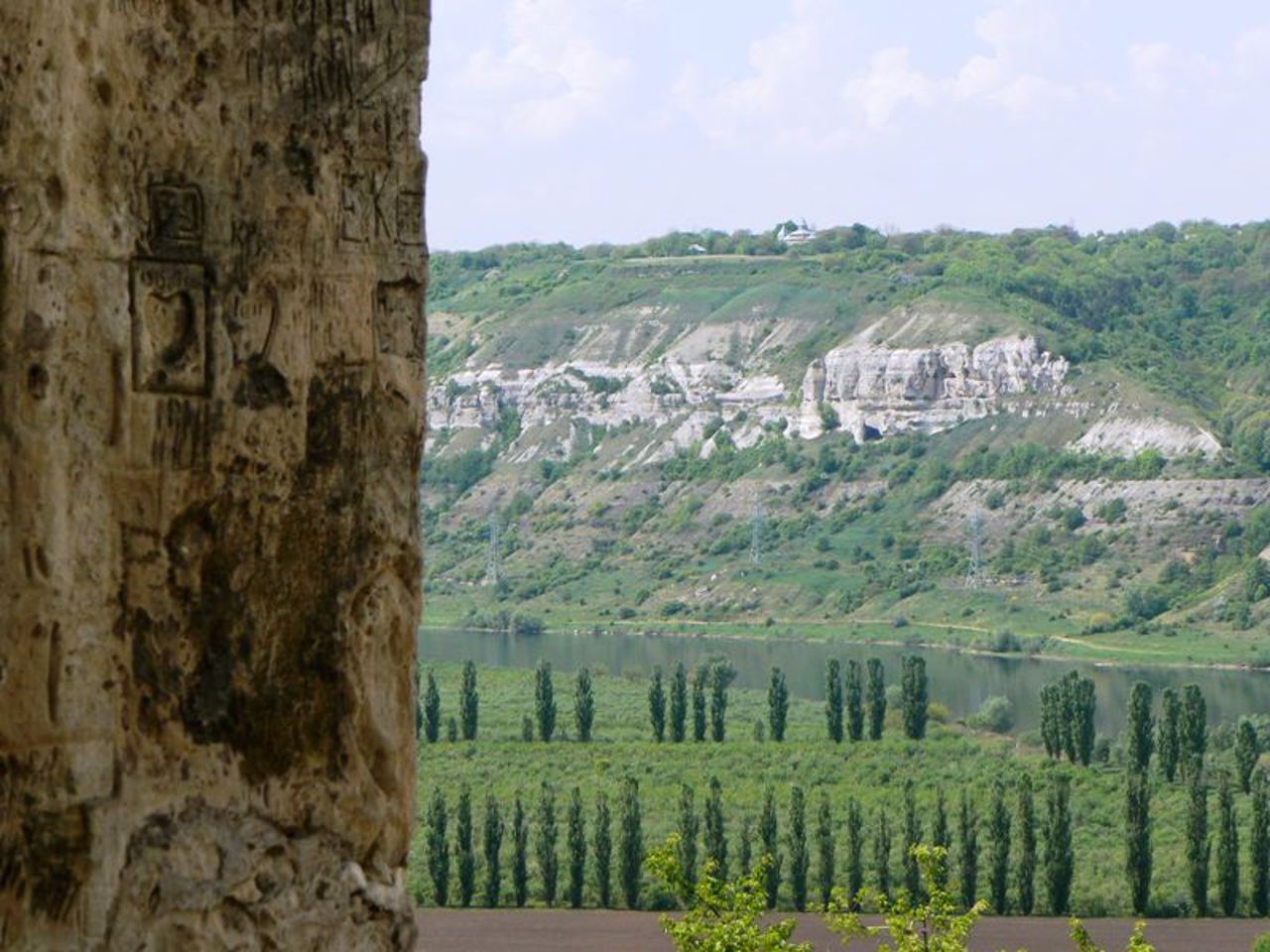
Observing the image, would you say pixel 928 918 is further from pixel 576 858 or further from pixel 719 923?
pixel 576 858

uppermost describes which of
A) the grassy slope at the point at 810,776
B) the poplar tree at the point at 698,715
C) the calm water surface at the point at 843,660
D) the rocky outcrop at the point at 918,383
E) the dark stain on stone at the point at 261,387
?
the dark stain on stone at the point at 261,387

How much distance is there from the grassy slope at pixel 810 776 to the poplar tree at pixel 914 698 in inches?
22.2

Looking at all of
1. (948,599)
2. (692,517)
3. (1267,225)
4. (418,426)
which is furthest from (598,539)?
(418,426)

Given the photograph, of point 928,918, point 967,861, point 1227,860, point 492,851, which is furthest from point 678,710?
Answer: point 928,918

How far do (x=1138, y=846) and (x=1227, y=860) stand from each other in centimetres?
185

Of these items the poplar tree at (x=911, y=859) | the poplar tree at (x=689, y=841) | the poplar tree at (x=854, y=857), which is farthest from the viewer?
the poplar tree at (x=689, y=841)

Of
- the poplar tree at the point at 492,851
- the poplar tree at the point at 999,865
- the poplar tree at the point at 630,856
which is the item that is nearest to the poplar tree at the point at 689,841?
the poplar tree at the point at 630,856

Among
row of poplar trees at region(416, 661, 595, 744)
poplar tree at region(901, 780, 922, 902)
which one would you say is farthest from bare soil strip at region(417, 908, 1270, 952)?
row of poplar trees at region(416, 661, 595, 744)

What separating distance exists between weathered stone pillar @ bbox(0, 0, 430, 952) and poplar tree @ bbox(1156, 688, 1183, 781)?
60.9 meters

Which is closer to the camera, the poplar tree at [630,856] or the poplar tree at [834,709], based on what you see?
the poplar tree at [630,856]

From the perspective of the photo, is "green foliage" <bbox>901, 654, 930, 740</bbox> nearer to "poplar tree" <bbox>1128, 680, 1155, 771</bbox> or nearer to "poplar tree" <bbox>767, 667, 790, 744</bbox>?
"poplar tree" <bbox>767, 667, 790, 744</bbox>

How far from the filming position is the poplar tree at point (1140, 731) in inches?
2454

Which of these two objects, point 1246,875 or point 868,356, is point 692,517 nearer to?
point 868,356

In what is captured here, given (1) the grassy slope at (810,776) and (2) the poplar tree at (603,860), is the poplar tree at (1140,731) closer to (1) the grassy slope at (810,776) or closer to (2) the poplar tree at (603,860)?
(1) the grassy slope at (810,776)
